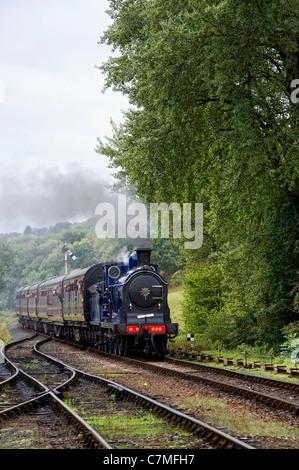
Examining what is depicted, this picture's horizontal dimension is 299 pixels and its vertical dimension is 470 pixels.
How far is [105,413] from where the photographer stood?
9953 mm

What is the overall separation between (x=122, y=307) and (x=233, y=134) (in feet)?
21.9

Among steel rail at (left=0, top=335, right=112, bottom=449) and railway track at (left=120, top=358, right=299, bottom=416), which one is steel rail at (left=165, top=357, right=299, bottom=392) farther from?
steel rail at (left=0, top=335, right=112, bottom=449)

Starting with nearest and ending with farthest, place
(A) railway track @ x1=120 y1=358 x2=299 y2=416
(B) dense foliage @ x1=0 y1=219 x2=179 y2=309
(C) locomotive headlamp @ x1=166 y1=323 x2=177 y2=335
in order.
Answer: (A) railway track @ x1=120 y1=358 x2=299 y2=416
(C) locomotive headlamp @ x1=166 y1=323 x2=177 y2=335
(B) dense foliage @ x1=0 y1=219 x2=179 y2=309

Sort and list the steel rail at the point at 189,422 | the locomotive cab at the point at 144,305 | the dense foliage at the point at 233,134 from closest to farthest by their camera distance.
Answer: the steel rail at the point at 189,422 → the dense foliage at the point at 233,134 → the locomotive cab at the point at 144,305

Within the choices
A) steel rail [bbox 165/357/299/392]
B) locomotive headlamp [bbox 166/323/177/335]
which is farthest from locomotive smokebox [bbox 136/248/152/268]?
steel rail [bbox 165/357/299/392]

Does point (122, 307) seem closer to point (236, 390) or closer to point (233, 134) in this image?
point (233, 134)

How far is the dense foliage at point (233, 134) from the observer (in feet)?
52.3

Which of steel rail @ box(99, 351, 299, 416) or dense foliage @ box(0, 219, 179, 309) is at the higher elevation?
dense foliage @ box(0, 219, 179, 309)

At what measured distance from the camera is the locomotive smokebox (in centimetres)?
1978

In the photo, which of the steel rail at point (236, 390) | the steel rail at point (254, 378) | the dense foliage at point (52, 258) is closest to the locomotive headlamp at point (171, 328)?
the steel rail at point (236, 390)

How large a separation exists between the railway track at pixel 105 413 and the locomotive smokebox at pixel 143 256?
17.3 ft

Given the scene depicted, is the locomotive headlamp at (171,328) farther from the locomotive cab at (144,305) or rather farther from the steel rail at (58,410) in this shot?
the steel rail at (58,410)
